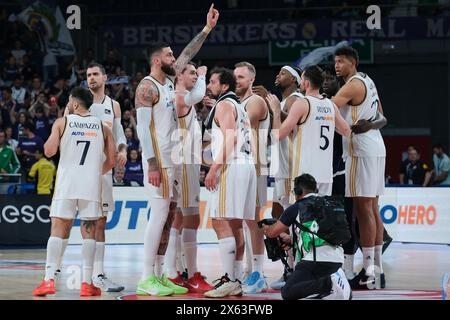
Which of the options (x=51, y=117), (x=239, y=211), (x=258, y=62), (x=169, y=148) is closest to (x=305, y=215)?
(x=239, y=211)

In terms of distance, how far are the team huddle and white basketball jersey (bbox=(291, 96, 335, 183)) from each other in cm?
1

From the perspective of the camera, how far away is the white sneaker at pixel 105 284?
10.1 meters

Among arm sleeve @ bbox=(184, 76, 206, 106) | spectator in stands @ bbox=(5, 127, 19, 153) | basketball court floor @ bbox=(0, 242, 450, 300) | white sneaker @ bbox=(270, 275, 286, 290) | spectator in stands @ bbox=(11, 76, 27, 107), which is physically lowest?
basketball court floor @ bbox=(0, 242, 450, 300)

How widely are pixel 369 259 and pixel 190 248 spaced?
2.08 m

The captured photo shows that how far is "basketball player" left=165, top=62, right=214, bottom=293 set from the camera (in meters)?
9.99

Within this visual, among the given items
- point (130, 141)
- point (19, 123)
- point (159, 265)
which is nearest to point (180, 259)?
point (159, 265)

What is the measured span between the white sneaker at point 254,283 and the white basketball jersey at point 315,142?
1.20m

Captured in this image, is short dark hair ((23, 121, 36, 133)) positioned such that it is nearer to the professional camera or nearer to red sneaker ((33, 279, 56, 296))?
red sneaker ((33, 279, 56, 296))

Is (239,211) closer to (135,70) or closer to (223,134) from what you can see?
(223,134)

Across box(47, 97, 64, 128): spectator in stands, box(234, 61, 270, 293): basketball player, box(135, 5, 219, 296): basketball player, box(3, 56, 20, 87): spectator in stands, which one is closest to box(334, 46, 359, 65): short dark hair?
box(234, 61, 270, 293): basketball player

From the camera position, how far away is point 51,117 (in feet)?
68.7
